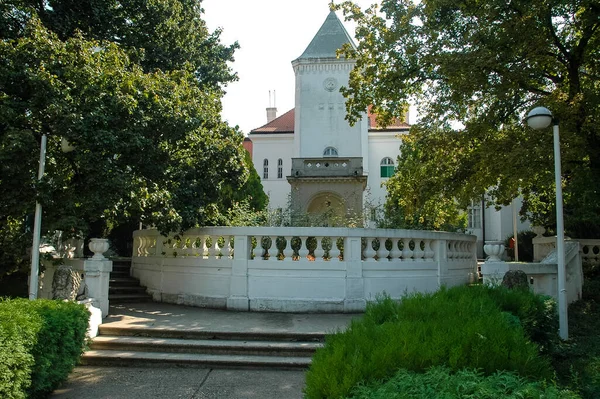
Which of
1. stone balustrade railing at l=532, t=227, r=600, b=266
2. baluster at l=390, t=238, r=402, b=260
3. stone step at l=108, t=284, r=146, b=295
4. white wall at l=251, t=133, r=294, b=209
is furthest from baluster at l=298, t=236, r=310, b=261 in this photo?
white wall at l=251, t=133, r=294, b=209

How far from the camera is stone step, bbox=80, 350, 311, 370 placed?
20.7 feet

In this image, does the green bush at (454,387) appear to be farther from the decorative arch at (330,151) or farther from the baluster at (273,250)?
the decorative arch at (330,151)

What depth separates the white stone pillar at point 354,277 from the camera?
934cm

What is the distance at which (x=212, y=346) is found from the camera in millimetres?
6773

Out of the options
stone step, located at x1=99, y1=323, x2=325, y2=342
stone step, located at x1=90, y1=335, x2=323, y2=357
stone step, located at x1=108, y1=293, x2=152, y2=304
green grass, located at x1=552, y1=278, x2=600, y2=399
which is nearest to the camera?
green grass, located at x1=552, y1=278, x2=600, y2=399

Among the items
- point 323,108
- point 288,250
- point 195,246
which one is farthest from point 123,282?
point 323,108

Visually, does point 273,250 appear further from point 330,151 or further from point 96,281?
point 330,151

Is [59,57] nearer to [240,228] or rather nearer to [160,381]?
[240,228]

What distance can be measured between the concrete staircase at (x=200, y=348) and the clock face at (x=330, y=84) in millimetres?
30281

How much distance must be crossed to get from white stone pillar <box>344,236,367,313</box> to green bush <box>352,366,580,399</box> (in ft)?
21.4

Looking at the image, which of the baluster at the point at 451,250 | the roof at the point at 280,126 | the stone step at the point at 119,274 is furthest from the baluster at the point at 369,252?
the roof at the point at 280,126

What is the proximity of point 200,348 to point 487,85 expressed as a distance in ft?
29.5

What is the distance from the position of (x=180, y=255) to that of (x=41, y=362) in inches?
237

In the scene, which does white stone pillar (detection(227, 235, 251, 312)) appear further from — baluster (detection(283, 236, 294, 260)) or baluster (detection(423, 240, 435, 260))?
baluster (detection(423, 240, 435, 260))
